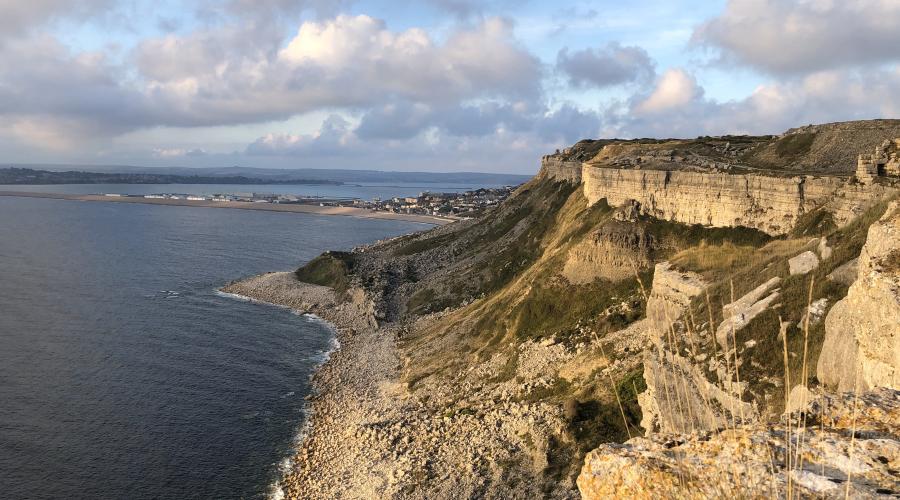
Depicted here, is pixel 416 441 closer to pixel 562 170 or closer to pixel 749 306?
pixel 749 306

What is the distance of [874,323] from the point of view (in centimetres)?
1460

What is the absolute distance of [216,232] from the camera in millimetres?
182125

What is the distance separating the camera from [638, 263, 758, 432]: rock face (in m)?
17.1

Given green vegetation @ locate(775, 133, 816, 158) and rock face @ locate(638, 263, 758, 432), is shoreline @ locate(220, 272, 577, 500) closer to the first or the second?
rock face @ locate(638, 263, 758, 432)

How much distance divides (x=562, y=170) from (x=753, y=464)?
89.1 meters

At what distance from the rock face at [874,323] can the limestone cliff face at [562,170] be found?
69.6 m

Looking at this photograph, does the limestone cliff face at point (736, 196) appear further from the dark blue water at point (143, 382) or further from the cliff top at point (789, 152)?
the dark blue water at point (143, 382)

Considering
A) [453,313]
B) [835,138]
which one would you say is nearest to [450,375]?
[453,313]

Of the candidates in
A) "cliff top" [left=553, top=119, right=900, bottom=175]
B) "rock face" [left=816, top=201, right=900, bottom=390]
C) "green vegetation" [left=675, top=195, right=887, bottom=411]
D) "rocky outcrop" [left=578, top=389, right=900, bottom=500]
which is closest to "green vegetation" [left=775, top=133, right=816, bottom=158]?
"cliff top" [left=553, top=119, right=900, bottom=175]

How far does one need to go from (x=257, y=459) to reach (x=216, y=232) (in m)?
151

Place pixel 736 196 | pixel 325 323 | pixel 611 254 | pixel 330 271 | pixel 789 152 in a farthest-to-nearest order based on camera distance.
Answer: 1. pixel 330 271
2. pixel 325 323
3. pixel 789 152
4. pixel 611 254
5. pixel 736 196

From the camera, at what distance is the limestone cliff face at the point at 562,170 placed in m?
87.9

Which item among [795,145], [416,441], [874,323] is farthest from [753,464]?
[795,145]

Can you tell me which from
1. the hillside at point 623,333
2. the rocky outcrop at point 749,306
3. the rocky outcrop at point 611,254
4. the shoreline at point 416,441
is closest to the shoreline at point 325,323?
the shoreline at point 416,441
